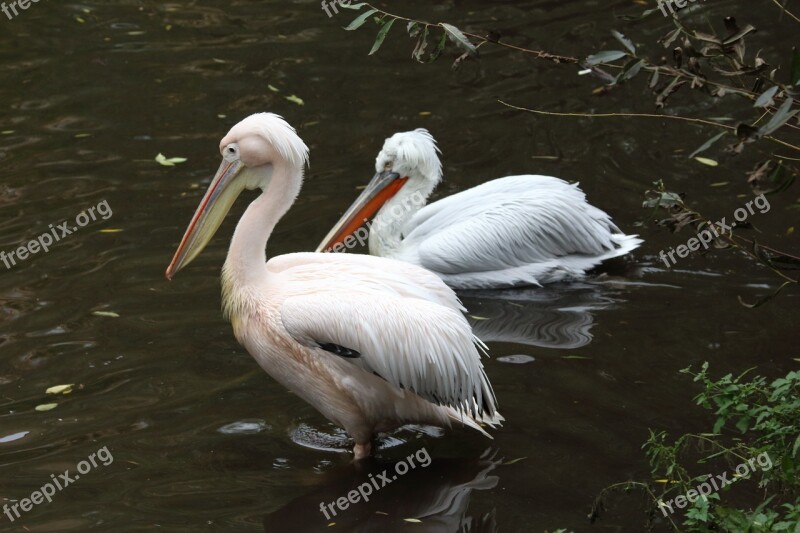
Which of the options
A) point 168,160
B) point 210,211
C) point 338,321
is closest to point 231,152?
point 210,211

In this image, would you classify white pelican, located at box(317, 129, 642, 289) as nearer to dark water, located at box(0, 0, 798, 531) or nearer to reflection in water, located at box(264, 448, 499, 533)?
dark water, located at box(0, 0, 798, 531)

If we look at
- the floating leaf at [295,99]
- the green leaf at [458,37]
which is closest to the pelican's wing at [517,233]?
the floating leaf at [295,99]

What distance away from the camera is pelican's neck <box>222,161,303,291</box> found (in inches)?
Result: 192

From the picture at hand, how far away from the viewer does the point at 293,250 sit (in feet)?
22.7

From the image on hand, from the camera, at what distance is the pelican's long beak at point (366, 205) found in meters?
6.83

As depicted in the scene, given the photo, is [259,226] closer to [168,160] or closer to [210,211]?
[210,211]

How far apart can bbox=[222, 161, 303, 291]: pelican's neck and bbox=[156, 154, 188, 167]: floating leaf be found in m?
3.25

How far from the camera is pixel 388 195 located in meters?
7.04

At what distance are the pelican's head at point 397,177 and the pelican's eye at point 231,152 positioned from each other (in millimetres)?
1825

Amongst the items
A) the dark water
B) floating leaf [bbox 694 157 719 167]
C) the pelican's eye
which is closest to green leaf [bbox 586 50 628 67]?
the dark water

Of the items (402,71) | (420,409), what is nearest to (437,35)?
(402,71)

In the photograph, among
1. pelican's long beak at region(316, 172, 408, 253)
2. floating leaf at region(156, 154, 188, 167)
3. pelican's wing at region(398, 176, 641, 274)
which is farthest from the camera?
floating leaf at region(156, 154, 188, 167)

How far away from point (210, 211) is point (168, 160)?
126 inches

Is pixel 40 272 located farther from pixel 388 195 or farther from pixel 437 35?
pixel 437 35
